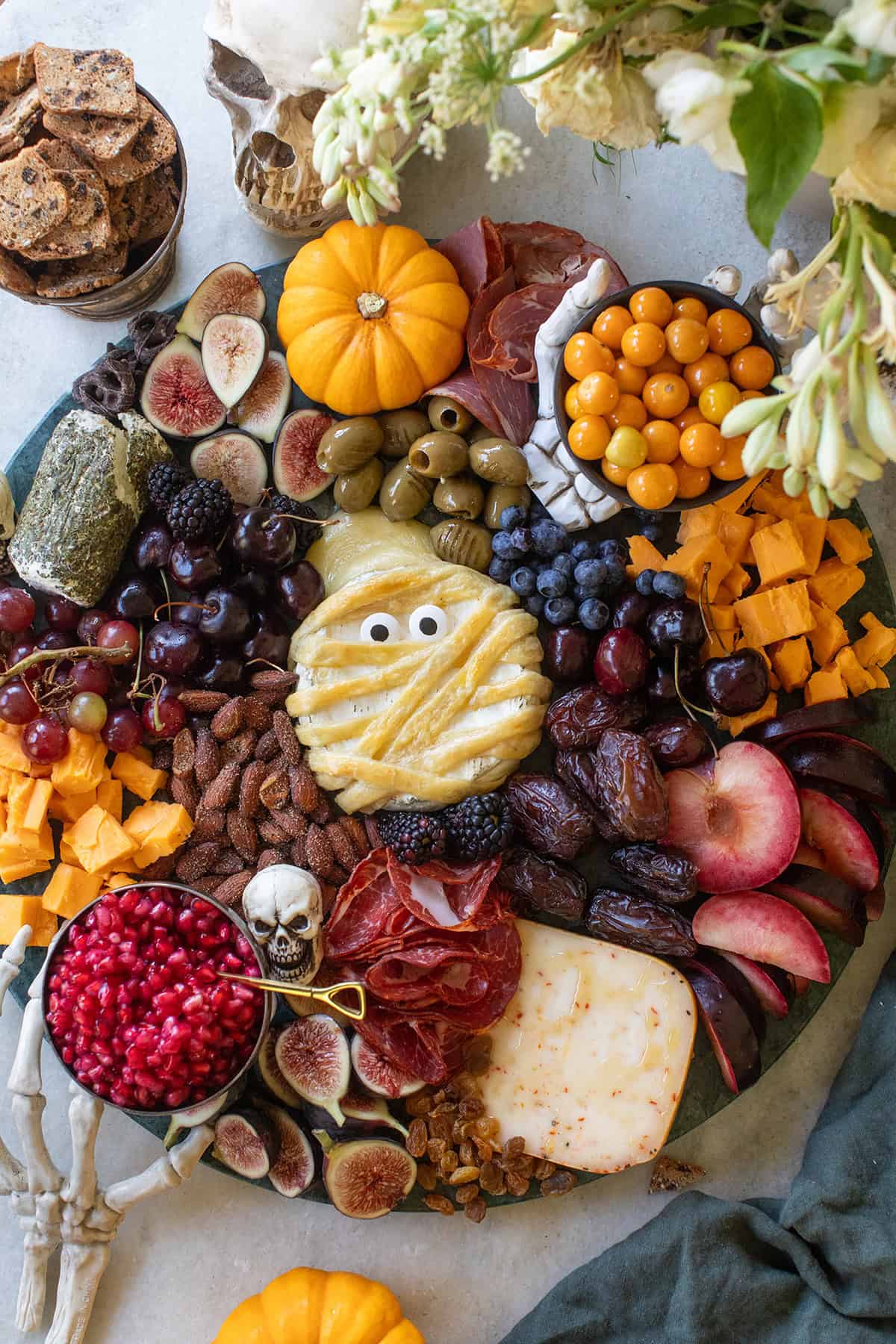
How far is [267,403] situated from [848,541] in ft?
3.92

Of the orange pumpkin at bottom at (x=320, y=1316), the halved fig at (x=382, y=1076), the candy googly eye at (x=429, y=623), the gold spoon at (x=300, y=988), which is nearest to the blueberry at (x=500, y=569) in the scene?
the candy googly eye at (x=429, y=623)

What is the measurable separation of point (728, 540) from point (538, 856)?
72 cm

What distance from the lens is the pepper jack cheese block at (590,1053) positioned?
196 cm

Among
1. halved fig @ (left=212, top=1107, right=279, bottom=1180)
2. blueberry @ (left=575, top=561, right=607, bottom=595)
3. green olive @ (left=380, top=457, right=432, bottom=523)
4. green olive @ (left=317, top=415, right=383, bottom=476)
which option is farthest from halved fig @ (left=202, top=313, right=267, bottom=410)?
halved fig @ (left=212, top=1107, right=279, bottom=1180)

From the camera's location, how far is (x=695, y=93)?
93cm

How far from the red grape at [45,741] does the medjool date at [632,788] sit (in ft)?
3.35

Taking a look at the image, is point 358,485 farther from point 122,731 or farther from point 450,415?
point 122,731

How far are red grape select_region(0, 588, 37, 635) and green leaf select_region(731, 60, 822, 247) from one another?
1539 millimetres

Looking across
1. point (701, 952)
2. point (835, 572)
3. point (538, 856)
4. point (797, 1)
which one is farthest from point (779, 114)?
point (701, 952)

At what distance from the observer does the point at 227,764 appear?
6.60 feet

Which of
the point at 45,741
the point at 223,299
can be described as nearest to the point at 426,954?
the point at 45,741

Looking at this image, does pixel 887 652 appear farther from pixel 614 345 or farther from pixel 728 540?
pixel 614 345

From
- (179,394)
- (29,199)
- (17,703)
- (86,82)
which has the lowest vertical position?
(17,703)

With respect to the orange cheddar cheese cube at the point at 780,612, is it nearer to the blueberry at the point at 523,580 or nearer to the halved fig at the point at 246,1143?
the blueberry at the point at 523,580
